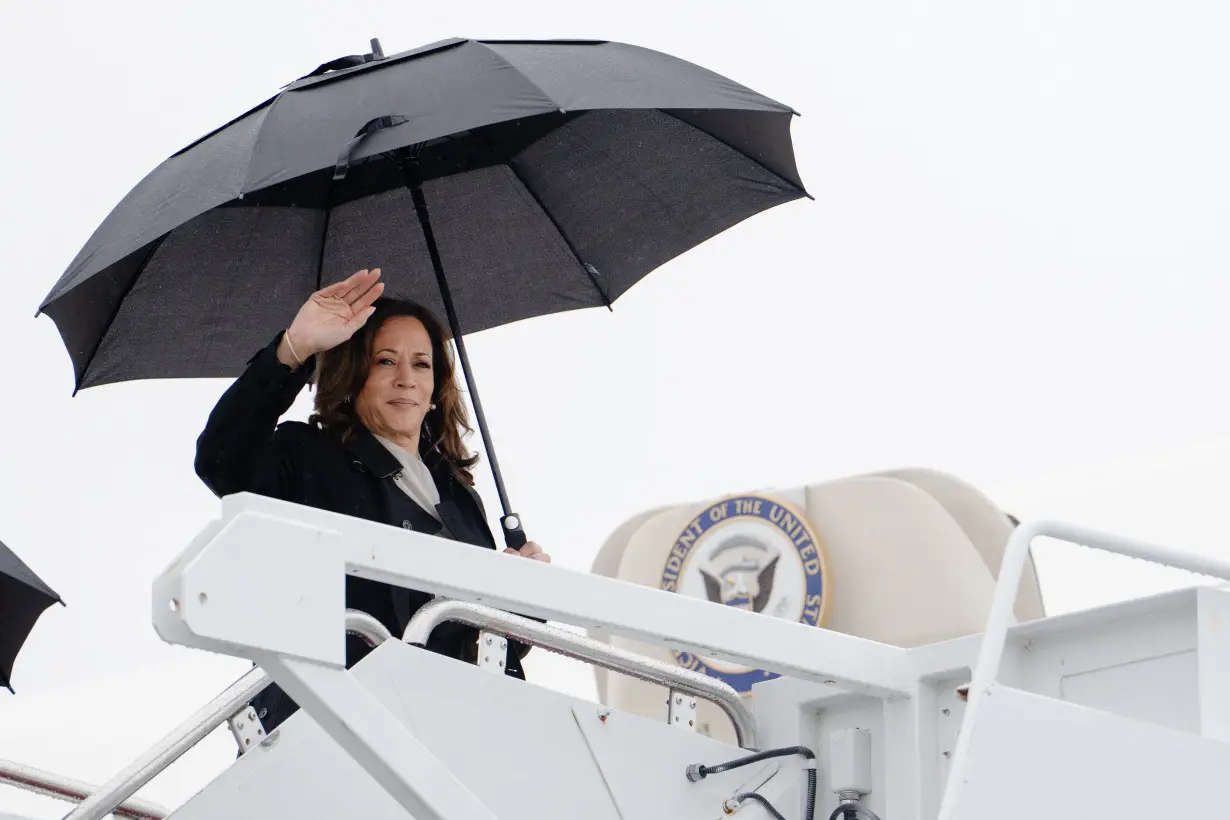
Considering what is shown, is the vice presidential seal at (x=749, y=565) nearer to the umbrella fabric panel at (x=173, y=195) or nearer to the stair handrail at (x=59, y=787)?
the stair handrail at (x=59, y=787)

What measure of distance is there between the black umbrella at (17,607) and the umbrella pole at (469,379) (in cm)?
200

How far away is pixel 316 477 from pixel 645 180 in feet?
3.99

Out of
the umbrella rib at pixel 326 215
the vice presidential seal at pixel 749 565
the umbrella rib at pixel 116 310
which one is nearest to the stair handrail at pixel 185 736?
the umbrella rib at pixel 116 310

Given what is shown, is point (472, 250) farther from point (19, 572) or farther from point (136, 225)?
point (19, 572)

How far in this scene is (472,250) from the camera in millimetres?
4039

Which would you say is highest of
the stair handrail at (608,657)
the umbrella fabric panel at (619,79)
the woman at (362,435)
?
the umbrella fabric panel at (619,79)

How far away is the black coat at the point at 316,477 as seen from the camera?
10.2 ft

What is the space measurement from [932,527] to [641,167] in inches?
70.1

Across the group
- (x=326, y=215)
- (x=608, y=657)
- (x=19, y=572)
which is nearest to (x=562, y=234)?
(x=326, y=215)

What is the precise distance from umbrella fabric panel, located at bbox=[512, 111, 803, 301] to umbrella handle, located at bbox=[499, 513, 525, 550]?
2.94 ft

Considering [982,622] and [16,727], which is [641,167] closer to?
[982,622]

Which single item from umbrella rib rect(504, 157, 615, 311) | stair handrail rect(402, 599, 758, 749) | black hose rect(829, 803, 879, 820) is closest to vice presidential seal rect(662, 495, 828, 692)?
umbrella rib rect(504, 157, 615, 311)

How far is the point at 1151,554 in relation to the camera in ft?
8.20

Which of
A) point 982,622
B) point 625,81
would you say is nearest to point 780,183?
point 625,81
